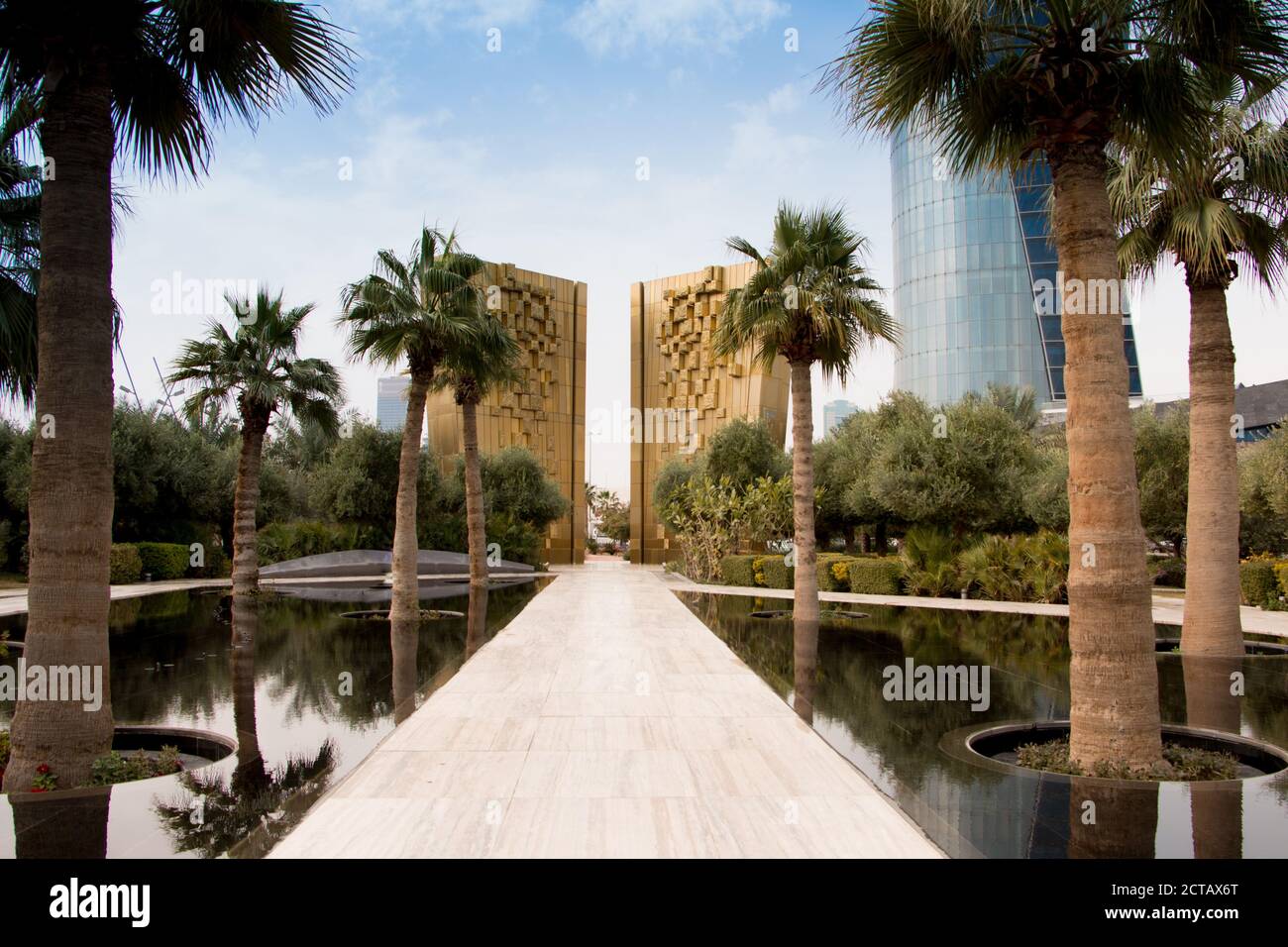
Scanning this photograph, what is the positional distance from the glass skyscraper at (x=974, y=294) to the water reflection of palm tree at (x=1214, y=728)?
64.4 meters

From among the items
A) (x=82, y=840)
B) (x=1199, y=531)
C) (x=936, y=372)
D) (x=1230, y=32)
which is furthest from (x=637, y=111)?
(x=936, y=372)

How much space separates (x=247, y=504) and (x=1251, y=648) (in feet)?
65.0

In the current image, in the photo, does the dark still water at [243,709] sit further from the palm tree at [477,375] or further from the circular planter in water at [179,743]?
the palm tree at [477,375]

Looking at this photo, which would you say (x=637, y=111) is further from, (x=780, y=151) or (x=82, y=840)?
(x=82, y=840)

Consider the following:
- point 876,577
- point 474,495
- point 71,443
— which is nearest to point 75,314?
point 71,443

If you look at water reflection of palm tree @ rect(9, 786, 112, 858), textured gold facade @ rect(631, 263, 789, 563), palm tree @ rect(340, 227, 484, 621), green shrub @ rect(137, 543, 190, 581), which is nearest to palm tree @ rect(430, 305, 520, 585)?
palm tree @ rect(340, 227, 484, 621)

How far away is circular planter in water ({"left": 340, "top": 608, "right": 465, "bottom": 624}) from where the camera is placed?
52.3ft

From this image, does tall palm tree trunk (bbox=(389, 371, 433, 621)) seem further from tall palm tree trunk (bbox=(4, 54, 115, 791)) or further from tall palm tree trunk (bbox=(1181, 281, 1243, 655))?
tall palm tree trunk (bbox=(1181, 281, 1243, 655))

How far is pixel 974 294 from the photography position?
72.8 metres

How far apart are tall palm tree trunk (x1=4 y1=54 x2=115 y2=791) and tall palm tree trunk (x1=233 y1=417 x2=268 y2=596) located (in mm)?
14514

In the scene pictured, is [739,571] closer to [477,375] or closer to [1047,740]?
[477,375]

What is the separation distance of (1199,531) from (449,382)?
17.6m

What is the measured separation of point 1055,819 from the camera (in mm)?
4832

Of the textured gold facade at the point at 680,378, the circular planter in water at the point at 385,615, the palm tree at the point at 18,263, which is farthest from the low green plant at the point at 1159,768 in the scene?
the textured gold facade at the point at 680,378
